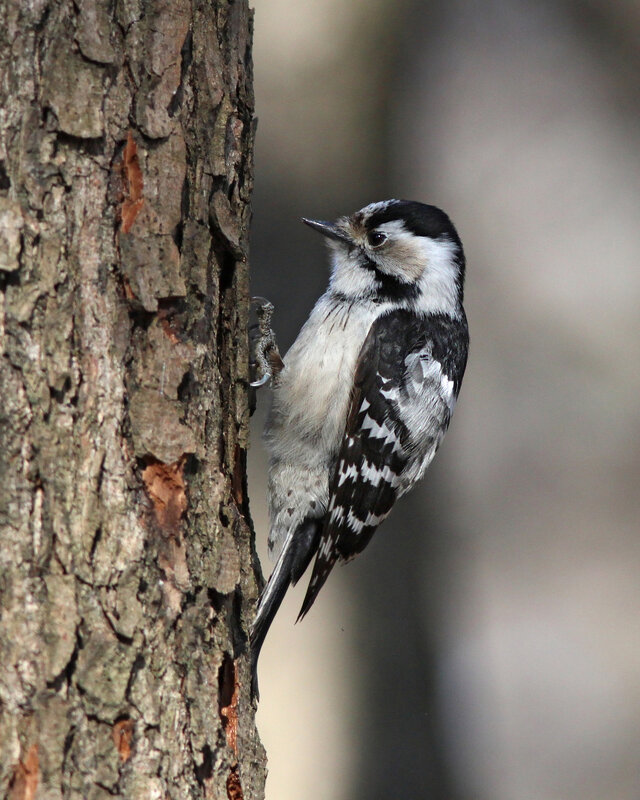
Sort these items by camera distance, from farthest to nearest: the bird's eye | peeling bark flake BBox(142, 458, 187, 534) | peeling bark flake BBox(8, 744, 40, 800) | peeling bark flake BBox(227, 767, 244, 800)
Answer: the bird's eye
peeling bark flake BBox(227, 767, 244, 800)
peeling bark flake BBox(142, 458, 187, 534)
peeling bark flake BBox(8, 744, 40, 800)

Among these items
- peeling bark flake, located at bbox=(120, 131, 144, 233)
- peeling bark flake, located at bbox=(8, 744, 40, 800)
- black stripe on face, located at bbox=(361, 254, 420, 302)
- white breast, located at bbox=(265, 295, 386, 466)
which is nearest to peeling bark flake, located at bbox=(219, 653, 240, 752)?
peeling bark flake, located at bbox=(8, 744, 40, 800)

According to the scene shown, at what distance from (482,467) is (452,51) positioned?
1.97m

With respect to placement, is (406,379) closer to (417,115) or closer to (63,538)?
(417,115)

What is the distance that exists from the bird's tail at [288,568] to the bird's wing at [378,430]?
7 cm

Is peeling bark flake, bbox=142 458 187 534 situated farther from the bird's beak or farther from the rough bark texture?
the bird's beak

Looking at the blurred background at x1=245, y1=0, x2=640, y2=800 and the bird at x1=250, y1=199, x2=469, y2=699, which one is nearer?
the bird at x1=250, y1=199, x2=469, y2=699

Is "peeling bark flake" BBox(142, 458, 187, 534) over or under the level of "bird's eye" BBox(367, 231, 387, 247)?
under

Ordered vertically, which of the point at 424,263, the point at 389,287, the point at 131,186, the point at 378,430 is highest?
the point at 131,186

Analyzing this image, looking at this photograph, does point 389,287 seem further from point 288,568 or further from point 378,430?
point 288,568

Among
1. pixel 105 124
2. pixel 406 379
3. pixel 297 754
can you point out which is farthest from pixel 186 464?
pixel 297 754

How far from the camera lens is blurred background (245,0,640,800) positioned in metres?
4.10

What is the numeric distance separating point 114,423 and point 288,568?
5.23 ft

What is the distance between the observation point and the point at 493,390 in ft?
14.3

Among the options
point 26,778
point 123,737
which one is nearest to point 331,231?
point 123,737
